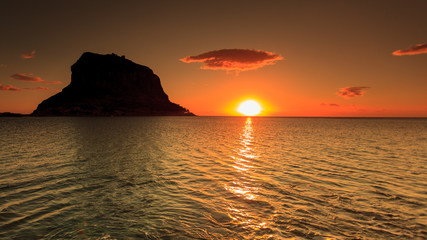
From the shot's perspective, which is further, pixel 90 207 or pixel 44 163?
pixel 44 163

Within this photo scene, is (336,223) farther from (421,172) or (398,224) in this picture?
(421,172)

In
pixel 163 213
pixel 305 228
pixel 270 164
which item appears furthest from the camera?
pixel 270 164

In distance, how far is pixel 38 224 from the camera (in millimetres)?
8172

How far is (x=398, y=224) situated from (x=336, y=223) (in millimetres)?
2431

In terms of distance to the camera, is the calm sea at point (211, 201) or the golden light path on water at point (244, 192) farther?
the golden light path on water at point (244, 192)

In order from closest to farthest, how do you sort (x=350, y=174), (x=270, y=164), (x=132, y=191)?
(x=132, y=191) < (x=350, y=174) < (x=270, y=164)

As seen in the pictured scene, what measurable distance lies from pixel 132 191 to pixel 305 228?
9307mm

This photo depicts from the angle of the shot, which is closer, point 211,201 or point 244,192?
point 211,201

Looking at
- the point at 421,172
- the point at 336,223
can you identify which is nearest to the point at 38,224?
the point at 336,223

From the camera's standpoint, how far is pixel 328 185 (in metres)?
13.7

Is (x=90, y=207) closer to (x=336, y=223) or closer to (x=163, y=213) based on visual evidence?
(x=163, y=213)

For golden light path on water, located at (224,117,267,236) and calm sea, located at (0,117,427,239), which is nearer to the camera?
calm sea, located at (0,117,427,239)

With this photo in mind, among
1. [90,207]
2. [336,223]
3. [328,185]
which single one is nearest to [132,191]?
[90,207]

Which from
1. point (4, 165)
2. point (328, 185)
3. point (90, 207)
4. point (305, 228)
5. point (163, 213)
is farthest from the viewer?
point (4, 165)
